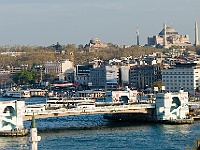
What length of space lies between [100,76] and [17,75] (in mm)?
8774

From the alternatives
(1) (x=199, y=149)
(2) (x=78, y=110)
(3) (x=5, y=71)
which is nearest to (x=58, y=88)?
(3) (x=5, y=71)

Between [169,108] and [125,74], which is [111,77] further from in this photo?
[169,108]

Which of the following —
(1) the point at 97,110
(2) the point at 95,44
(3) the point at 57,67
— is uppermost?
(2) the point at 95,44

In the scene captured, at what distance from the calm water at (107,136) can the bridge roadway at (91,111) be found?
1.20ft

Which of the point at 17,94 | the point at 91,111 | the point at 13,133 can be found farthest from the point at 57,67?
the point at 13,133

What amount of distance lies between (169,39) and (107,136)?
71.4 metres

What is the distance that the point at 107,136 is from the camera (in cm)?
2072

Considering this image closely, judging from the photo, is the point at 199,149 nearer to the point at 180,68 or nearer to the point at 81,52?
the point at 180,68

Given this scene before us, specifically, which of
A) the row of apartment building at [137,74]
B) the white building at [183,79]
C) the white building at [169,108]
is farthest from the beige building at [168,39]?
the white building at [169,108]

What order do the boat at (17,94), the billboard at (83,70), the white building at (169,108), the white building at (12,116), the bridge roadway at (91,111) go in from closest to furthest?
the white building at (12,116), the bridge roadway at (91,111), the white building at (169,108), the boat at (17,94), the billboard at (83,70)

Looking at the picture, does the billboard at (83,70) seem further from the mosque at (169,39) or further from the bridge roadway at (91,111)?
the bridge roadway at (91,111)

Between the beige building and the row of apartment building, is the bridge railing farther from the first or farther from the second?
the beige building

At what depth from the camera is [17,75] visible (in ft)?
198

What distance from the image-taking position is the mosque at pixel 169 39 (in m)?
89.4
